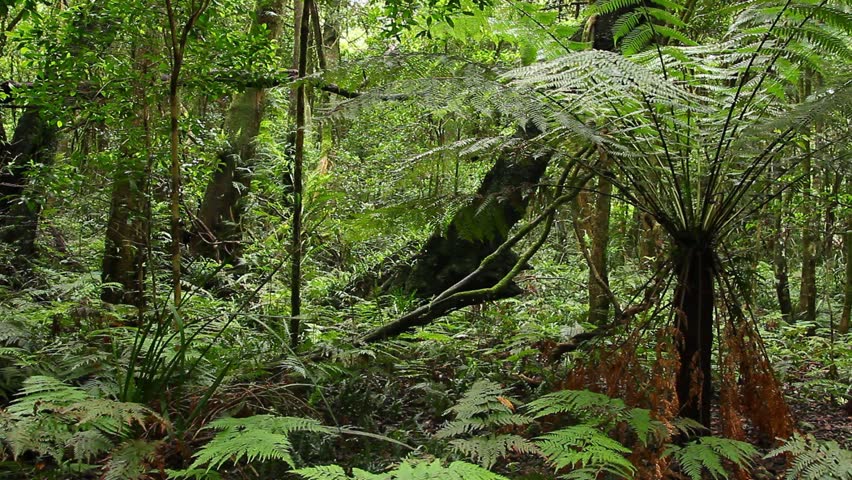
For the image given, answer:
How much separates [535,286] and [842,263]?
4.72m

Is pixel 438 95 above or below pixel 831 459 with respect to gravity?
above

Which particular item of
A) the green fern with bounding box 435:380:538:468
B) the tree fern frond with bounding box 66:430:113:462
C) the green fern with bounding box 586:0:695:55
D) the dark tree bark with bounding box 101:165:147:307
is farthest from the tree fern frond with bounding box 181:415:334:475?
the dark tree bark with bounding box 101:165:147:307

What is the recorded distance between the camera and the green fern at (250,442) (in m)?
1.81

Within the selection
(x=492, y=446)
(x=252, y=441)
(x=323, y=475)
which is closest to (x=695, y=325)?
(x=492, y=446)

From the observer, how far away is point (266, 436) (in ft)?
6.40

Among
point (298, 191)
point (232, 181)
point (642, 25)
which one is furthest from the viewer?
point (232, 181)

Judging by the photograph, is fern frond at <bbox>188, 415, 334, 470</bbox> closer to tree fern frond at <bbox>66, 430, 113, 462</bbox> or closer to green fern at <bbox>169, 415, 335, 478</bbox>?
green fern at <bbox>169, 415, 335, 478</bbox>

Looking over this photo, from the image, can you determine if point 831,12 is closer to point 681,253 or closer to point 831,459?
point 681,253

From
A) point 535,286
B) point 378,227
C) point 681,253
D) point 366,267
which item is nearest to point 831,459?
point 681,253

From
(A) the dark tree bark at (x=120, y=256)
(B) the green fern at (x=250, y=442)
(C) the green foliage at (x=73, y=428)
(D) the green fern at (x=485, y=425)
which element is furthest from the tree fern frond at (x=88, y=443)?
(A) the dark tree bark at (x=120, y=256)

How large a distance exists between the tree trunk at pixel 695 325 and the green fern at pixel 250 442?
4.77 ft

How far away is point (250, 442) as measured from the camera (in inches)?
75.4

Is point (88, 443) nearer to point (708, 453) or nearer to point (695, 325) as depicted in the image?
point (708, 453)

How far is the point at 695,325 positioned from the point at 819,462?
618mm
